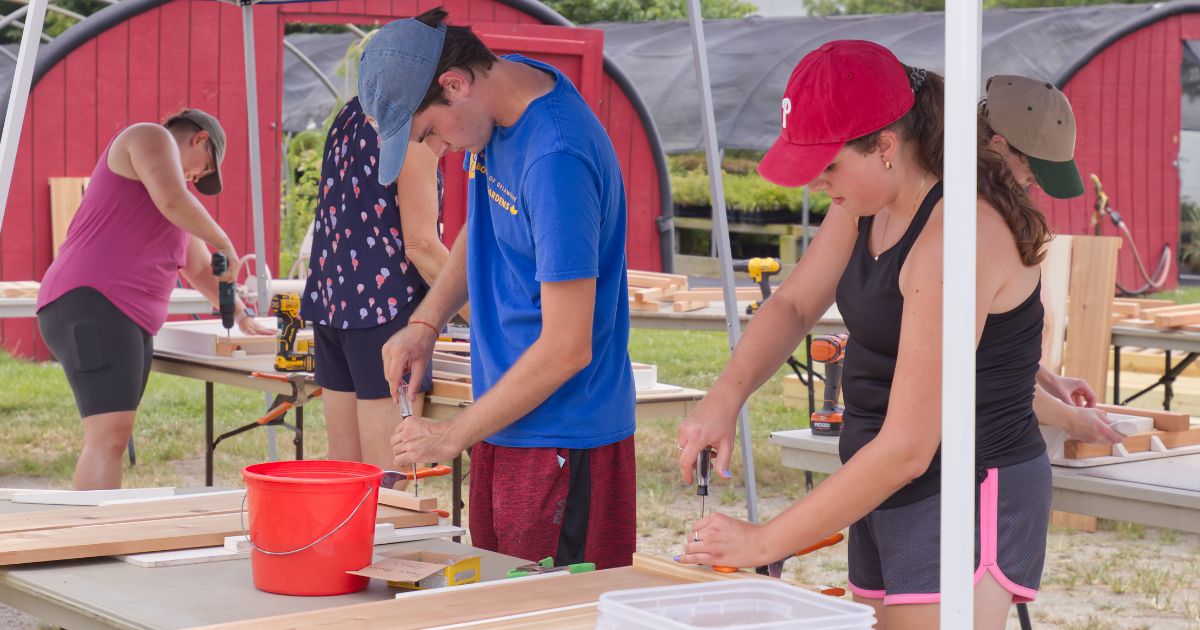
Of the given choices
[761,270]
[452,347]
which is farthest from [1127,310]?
[452,347]

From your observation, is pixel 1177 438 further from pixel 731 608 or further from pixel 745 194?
pixel 745 194

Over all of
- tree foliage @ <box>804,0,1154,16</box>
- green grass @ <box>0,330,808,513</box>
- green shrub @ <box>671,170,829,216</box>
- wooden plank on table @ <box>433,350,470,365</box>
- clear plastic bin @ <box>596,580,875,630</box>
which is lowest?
green grass @ <box>0,330,808,513</box>

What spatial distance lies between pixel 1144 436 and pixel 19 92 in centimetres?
295

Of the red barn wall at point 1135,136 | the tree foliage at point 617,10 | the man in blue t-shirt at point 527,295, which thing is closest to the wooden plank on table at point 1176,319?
the man in blue t-shirt at point 527,295

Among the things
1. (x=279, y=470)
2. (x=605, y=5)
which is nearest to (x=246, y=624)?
(x=279, y=470)

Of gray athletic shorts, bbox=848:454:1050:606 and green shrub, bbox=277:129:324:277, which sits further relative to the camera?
green shrub, bbox=277:129:324:277

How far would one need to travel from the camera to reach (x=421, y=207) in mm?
3887

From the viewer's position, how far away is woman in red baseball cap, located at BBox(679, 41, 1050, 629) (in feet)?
6.26

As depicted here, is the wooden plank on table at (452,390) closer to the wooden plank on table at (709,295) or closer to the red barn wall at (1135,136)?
the wooden plank on table at (709,295)

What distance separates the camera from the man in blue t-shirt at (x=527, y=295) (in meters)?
2.39

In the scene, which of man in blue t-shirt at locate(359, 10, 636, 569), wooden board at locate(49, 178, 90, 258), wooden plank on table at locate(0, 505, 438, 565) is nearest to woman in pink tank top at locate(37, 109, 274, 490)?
man in blue t-shirt at locate(359, 10, 636, 569)

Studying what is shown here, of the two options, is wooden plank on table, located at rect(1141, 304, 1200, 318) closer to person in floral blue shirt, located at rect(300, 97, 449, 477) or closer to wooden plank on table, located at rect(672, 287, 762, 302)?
wooden plank on table, located at rect(672, 287, 762, 302)

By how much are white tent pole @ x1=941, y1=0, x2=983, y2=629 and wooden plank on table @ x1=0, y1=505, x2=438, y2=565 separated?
126cm

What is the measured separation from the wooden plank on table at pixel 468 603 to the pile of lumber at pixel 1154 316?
4.73m
